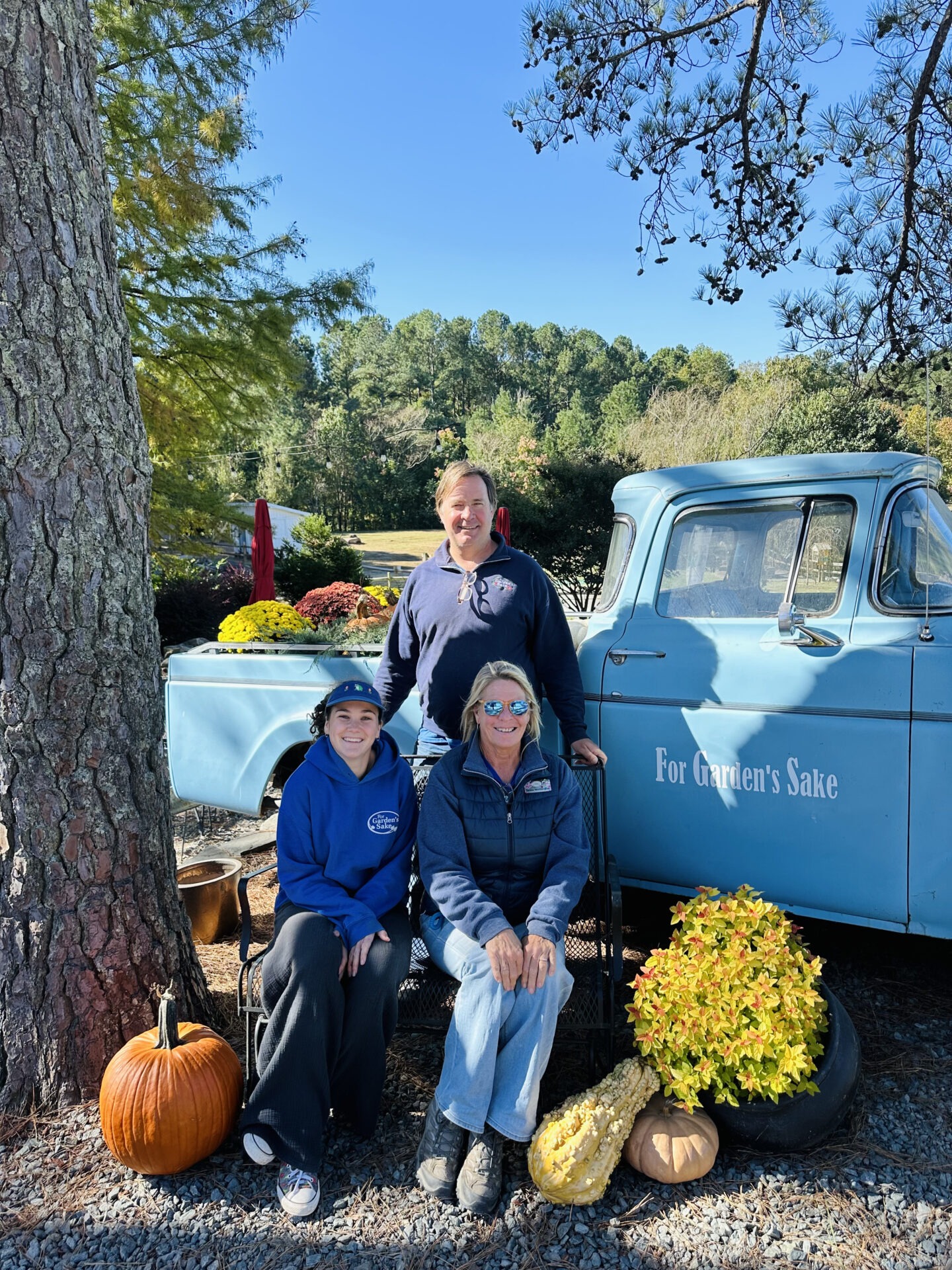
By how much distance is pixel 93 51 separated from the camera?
2.99m

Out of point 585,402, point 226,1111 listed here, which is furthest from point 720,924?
point 585,402

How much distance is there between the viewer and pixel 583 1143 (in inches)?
96.0

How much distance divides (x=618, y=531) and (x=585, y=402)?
71034 mm

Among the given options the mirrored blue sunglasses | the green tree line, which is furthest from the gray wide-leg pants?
the green tree line

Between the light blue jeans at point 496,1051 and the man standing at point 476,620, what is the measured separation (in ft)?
3.03

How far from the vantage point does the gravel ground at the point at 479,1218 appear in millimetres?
2305

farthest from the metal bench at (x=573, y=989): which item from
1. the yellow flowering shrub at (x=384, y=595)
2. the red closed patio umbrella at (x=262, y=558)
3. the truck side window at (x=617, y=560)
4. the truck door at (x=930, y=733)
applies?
the red closed patio umbrella at (x=262, y=558)

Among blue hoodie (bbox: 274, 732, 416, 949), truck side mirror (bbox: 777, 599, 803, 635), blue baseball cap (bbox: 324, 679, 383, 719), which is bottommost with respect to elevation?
blue hoodie (bbox: 274, 732, 416, 949)

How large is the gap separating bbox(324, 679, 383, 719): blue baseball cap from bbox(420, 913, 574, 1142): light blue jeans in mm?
886

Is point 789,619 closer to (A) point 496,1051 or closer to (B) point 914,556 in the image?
(B) point 914,556

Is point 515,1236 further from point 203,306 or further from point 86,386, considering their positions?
point 203,306

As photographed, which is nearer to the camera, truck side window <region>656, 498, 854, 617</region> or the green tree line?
truck side window <region>656, 498, 854, 617</region>

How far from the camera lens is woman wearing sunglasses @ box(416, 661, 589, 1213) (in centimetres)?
252

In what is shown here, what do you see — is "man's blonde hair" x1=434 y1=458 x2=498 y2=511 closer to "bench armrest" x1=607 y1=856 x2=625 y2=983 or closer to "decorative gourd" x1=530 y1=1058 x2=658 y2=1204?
"bench armrest" x1=607 y1=856 x2=625 y2=983
